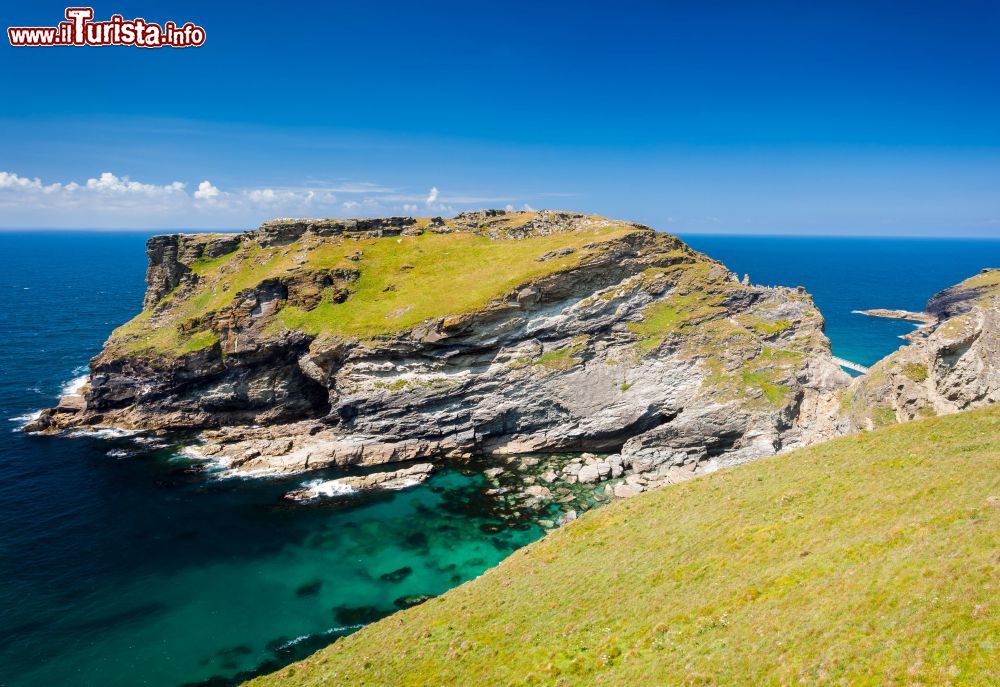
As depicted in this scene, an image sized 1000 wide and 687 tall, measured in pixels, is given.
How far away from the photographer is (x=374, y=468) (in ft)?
195

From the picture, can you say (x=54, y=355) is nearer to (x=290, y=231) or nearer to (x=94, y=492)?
(x=290, y=231)

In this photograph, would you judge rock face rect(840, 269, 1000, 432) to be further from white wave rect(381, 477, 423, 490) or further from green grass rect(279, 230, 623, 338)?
white wave rect(381, 477, 423, 490)

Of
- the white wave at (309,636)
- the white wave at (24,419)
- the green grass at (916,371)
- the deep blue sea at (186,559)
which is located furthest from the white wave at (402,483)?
the white wave at (24,419)

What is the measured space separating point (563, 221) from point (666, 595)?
234 ft

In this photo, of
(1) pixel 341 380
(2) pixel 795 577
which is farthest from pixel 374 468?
(2) pixel 795 577

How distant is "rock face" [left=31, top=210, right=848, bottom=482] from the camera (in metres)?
58.6

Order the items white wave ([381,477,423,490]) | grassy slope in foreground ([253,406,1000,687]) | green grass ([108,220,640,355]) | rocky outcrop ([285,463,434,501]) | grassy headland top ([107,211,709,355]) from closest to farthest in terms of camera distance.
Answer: grassy slope in foreground ([253,406,1000,687]), rocky outcrop ([285,463,434,501]), white wave ([381,477,423,490]), green grass ([108,220,640,355]), grassy headland top ([107,211,709,355])

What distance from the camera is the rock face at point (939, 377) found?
3319cm

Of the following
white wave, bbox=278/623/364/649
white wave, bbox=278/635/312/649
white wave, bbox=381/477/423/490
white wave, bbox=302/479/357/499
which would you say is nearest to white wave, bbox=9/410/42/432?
white wave, bbox=302/479/357/499

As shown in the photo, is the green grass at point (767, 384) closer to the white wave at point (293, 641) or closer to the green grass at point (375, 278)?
the green grass at point (375, 278)

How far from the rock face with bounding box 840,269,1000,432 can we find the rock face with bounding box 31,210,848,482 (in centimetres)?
873

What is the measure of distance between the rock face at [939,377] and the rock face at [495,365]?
873cm

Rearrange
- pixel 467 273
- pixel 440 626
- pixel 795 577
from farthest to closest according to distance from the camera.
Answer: pixel 467 273
pixel 440 626
pixel 795 577

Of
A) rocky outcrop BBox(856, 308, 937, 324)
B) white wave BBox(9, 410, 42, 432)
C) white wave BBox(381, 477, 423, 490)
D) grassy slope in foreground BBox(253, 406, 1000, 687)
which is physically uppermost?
rocky outcrop BBox(856, 308, 937, 324)
